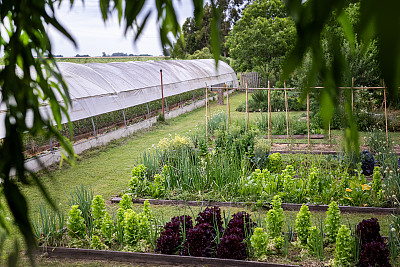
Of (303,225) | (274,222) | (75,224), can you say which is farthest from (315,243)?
(75,224)

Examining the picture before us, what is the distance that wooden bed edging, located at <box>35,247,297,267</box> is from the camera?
3750 millimetres

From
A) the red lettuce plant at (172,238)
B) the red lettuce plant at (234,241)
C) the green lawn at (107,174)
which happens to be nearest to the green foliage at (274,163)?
the green lawn at (107,174)

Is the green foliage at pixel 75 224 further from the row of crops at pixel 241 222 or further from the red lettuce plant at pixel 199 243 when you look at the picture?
the red lettuce plant at pixel 199 243

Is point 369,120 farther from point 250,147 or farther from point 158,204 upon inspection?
point 158,204

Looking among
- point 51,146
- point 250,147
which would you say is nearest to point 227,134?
point 250,147

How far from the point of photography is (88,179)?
707 cm

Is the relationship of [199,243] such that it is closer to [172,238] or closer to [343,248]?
[172,238]

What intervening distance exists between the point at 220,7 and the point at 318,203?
192 inches

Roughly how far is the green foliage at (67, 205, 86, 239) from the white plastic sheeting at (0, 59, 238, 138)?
2.98 metres

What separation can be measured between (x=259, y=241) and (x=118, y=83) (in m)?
8.90

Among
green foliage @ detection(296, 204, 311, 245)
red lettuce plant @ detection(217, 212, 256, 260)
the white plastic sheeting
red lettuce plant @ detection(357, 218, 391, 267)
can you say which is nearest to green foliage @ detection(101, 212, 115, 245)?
red lettuce plant @ detection(217, 212, 256, 260)

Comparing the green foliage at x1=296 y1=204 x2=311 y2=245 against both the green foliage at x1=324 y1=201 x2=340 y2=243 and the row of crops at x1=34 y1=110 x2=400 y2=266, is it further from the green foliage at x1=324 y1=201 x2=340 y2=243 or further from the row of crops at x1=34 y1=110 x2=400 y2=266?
the green foliage at x1=324 y1=201 x2=340 y2=243

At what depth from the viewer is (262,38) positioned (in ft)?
58.1

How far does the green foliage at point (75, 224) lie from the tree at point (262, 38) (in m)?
13.8
